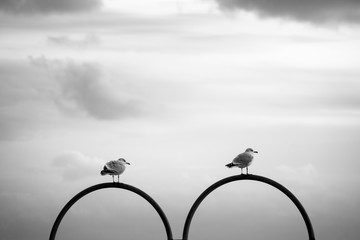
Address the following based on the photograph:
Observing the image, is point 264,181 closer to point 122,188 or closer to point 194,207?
point 194,207

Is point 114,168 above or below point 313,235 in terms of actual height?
above

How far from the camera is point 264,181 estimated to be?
109 feet

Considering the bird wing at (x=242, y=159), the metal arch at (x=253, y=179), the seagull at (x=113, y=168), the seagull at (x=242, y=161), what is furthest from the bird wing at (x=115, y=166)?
the bird wing at (x=242, y=159)

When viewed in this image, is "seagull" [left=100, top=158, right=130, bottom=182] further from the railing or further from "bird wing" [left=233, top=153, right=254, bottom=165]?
"bird wing" [left=233, top=153, right=254, bottom=165]

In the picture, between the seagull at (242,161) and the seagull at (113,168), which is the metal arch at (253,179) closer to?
the seagull at (242,161)

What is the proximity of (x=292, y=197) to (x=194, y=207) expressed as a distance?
317cm

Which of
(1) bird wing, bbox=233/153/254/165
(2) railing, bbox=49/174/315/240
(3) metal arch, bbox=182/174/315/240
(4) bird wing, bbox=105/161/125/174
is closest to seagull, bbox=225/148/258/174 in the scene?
(1) bird wing, bbox=233/153/254/165

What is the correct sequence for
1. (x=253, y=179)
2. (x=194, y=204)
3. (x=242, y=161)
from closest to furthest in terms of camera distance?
(x=194, y=204) → (x=253, y=179) → (x=242, y=161)

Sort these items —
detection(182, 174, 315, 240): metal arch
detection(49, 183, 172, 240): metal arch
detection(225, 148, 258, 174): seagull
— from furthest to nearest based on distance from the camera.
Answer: detection(225, 148, 258, 174): seagull < detection(49, 183, 172, 240): metal arch < detection(182, 174, 315, 240): metal arch

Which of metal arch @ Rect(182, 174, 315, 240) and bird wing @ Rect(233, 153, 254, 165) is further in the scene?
bird wing @ Rect(233, 153, 254, 165)

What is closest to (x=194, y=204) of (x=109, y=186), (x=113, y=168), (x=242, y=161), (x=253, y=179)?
(x=253, y=179)

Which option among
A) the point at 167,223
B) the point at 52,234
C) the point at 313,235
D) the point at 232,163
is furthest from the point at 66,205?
the point at 313,235

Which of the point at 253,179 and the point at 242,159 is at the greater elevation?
the point at 242,159

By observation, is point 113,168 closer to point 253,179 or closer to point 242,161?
point 242,161
